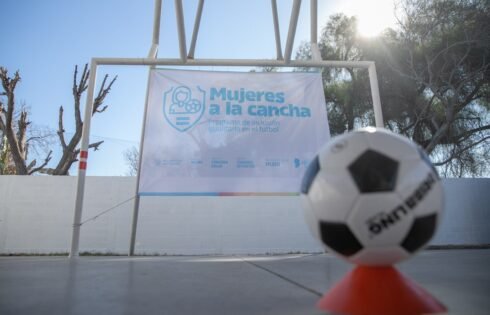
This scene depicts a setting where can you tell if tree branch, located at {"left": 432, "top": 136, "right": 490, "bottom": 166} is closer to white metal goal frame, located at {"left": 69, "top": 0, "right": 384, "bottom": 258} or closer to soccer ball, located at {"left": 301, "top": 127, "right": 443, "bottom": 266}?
white metal goal frame, located at {"left": 69, "top": 0, "right": 384, "bottom": 258}

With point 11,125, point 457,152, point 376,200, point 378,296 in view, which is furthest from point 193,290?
point 11,125

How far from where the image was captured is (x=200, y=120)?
425 cm

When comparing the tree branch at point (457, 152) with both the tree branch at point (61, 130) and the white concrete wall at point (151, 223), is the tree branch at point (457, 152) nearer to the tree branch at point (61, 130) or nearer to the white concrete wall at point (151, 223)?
the white concrete wall at point (151, 223)

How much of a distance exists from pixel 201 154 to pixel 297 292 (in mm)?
2782

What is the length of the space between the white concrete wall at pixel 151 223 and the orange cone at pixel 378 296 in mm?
6235

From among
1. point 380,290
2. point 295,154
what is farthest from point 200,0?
point 380,290

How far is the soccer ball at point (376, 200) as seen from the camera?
102cm

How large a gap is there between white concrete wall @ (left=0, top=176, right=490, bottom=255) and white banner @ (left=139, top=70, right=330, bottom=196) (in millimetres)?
3399

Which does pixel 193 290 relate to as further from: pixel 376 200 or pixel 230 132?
pixel 230 132

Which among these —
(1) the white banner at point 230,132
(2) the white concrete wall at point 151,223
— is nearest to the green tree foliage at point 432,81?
(2) the white concrete wall at point 151,223

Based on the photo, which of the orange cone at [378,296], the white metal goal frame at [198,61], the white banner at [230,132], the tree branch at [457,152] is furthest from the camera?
the tree branch at [457,152]

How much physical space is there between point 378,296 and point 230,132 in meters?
3.35

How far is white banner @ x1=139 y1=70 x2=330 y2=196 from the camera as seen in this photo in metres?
4.11

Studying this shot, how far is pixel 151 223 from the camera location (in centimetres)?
733
